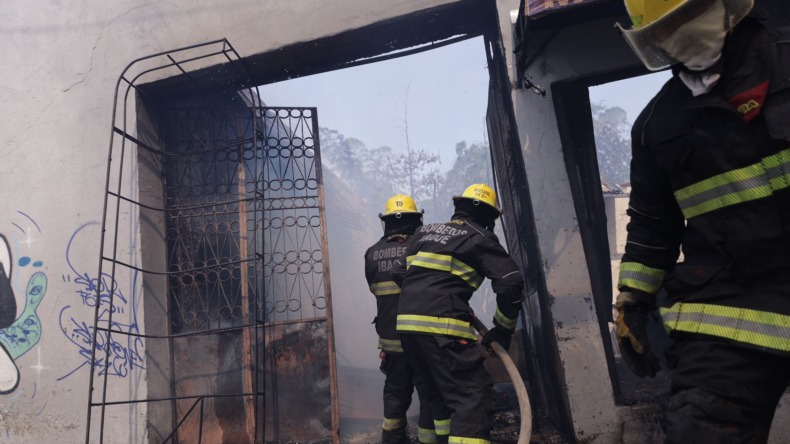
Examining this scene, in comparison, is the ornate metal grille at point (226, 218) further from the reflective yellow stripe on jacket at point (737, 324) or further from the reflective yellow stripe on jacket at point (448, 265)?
the reflective yellow stripe on jacket at point (737, 324)

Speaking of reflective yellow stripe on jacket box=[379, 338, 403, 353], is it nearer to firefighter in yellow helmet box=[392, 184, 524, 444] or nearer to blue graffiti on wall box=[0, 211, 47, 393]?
firefighter in yellow helmet box=[392, 184, 524, 444]

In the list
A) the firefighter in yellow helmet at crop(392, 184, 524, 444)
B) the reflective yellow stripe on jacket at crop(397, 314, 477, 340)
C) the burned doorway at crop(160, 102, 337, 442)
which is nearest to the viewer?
the firefighter in yellow helmet at crop(392, 184, 524, 444)

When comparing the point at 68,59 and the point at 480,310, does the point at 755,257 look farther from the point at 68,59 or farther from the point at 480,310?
the point at 480,310

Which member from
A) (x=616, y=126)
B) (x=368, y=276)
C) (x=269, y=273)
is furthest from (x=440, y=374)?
(x=616, y=126)

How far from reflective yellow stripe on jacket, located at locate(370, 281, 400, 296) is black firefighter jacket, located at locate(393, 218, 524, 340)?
1.75 ft

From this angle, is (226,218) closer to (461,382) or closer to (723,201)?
(461,382)

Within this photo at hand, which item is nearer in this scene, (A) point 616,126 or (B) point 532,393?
(B) point 532,393

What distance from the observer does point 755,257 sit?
161cm

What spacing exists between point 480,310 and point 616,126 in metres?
28.5

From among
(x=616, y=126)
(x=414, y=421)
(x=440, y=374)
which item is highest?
(x=616, y=126)

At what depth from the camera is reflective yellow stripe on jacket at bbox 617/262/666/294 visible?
1.98 metres

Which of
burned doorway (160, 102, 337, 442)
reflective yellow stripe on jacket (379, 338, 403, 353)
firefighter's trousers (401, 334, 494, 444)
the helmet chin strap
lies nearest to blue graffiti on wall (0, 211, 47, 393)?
burned doorway (160, 102, 337, 442)

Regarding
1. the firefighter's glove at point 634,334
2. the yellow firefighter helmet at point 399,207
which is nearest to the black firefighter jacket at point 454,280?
the yellow firefighter helmet at point 399,207

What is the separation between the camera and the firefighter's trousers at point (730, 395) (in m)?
1.56
